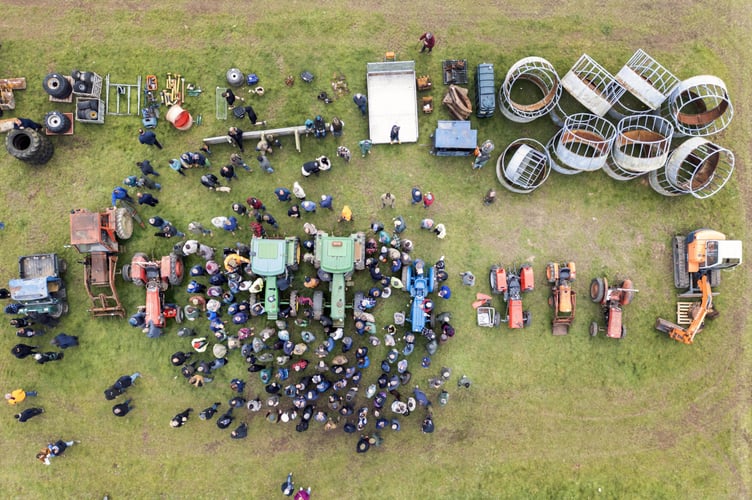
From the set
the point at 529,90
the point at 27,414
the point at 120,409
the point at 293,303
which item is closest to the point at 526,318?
the point at 293,303

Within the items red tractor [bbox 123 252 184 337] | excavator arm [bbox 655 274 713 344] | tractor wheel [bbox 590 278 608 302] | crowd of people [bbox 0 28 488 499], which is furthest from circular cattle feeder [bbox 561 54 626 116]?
red tractor [bbox 123 252 184 337]

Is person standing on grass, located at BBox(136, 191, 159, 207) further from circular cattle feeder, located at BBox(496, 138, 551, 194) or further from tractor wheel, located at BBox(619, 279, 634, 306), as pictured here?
tractor wheel, located at BBox(619, 279, 634, 306)

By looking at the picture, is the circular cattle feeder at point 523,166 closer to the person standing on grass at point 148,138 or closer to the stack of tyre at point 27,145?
the person standing on grass at point 148,138

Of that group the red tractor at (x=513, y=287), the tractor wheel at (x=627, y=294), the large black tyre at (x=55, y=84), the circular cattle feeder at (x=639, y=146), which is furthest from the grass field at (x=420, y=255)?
the large black tyre at (x=55, y=84)

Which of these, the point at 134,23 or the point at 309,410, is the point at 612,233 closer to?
the point at 309,410

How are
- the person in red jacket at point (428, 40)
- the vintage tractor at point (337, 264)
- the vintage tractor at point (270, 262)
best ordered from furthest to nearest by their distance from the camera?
the person in red jacket at point (428, 40) < the vintage tractor at point (337, 264) < the vintage tractor at point (270, 262)

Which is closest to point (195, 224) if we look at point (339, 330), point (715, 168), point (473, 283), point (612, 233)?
point (339, 330)

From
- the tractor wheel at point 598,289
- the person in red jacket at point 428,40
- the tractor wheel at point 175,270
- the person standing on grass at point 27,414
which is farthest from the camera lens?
the tractor wheel at point 598,289
